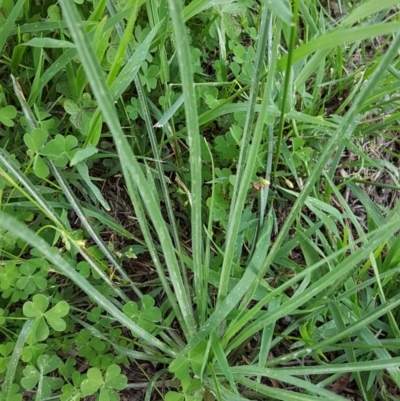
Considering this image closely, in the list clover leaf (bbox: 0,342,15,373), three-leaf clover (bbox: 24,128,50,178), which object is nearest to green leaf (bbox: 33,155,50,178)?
three-leaf clover (bbox: 24,128,50,178)

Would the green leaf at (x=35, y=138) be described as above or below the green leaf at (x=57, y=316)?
above

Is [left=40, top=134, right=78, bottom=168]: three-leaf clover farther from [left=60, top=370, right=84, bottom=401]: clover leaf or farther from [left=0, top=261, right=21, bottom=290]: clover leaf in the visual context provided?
[left=60, top=370, right=84, bottom=401]: clover leaf

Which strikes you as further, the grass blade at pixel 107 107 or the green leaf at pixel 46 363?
the green leaf at pixel 46 363

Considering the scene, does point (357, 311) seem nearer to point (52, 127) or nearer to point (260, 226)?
point (260, 226)

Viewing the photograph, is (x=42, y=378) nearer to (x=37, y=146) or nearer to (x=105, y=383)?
(x=105, y=383)

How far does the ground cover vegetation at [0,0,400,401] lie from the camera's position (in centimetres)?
100

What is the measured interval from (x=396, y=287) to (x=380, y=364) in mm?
365

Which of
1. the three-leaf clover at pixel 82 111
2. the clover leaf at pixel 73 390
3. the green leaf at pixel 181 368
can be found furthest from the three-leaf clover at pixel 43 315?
the three-leaf clover at pixel 82 111

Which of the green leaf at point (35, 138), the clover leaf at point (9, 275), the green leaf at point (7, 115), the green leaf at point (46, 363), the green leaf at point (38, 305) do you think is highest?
the green leaf at point (7, 115)

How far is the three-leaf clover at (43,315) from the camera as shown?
1053mm

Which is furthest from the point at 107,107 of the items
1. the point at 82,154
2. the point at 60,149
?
the point at 60,149

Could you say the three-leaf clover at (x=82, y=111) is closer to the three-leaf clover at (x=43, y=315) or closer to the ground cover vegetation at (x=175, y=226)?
the ground cover vegetation at (x=175, y=226)

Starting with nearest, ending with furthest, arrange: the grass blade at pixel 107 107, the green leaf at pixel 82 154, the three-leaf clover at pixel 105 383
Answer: the grass blade at pixel 107 107 → the green leaf at pixel 82 154 → the three-leaf clover at pixel 105 383

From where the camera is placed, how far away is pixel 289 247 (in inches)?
48.1
